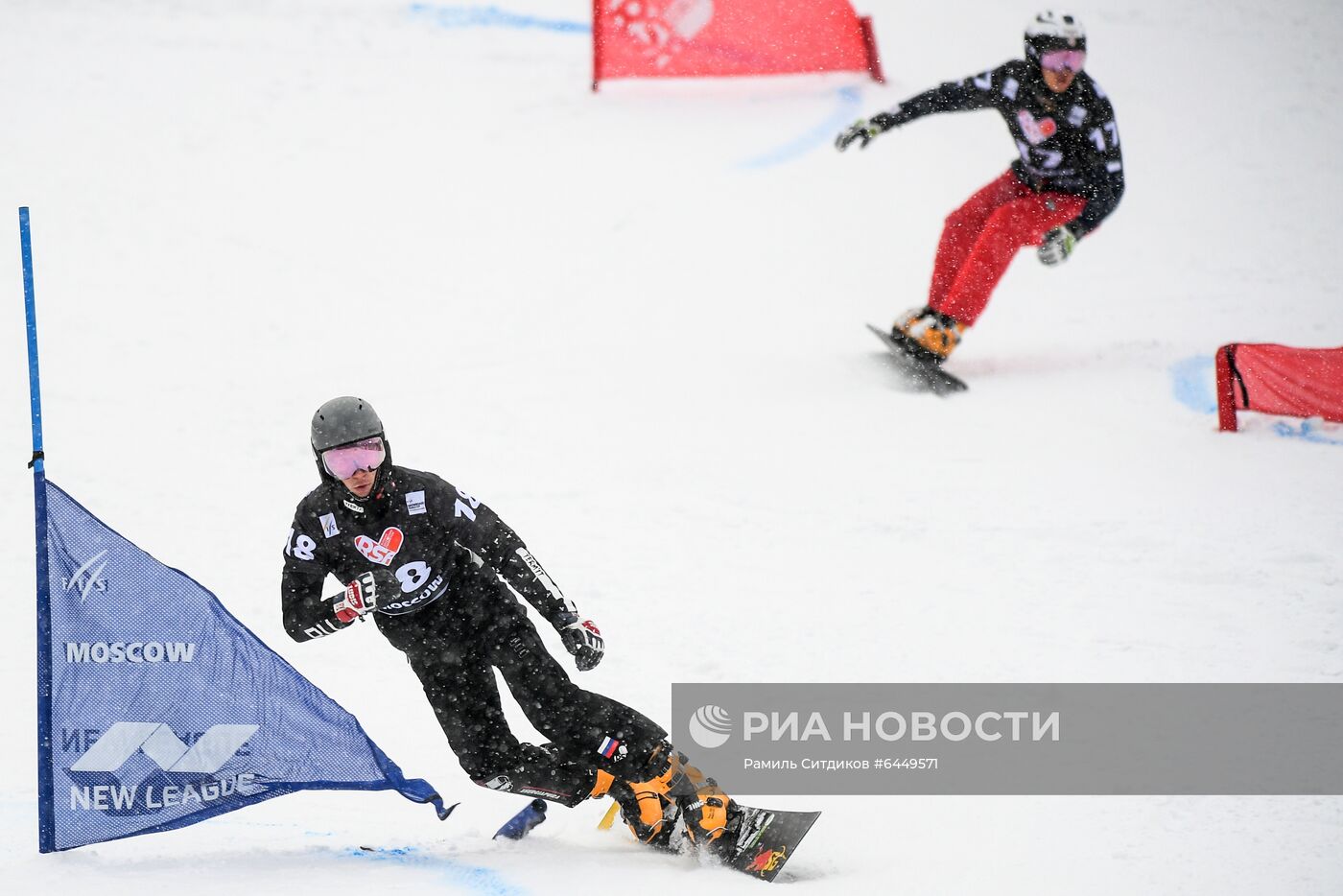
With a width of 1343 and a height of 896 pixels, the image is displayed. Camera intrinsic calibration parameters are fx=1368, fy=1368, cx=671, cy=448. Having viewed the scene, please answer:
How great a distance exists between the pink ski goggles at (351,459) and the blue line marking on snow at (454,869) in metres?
1.25

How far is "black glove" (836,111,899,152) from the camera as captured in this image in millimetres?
8195

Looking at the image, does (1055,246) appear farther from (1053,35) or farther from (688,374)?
(688,374)

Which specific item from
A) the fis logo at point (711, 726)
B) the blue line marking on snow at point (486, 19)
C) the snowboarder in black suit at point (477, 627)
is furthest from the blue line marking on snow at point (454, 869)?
the blue line marking on snow at point (486, 19)

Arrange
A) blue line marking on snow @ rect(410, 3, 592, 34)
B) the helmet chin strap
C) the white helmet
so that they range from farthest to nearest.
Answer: blue line marking on snow @ rect(410, 3, 592, 34) < the white helmet < the helmet chin strap

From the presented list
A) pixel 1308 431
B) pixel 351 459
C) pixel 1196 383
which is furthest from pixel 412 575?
pixel 1196 383

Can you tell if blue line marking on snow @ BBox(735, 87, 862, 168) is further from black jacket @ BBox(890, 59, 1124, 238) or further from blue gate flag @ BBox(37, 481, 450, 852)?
blue gate flag @ BBox(37, 481, 450, 852)

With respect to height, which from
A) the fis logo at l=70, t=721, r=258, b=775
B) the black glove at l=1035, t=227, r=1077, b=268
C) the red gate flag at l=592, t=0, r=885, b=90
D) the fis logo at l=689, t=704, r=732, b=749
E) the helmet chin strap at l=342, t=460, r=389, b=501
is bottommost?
the fis logo at l=689, t=704, r=732, b=749

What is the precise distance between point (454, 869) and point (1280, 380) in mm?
5182

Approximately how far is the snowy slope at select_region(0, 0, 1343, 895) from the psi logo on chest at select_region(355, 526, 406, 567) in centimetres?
96

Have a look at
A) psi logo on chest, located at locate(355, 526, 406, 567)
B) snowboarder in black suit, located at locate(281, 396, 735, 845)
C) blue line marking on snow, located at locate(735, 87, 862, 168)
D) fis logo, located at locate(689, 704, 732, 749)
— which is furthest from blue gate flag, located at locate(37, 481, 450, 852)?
blue line marking on snow, located at locate(735, 87, 862, 168)

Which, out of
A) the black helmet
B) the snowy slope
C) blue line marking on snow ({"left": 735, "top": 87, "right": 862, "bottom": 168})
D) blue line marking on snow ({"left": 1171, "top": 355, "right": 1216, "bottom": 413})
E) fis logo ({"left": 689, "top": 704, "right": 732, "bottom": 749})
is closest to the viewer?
the black helmet

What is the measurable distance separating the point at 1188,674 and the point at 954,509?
1.69 meters

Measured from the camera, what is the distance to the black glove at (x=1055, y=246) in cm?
785

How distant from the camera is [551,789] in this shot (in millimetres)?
4520
